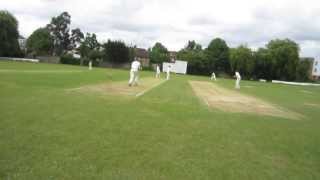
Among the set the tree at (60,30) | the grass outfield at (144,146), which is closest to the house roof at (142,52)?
the tree at (60,30)

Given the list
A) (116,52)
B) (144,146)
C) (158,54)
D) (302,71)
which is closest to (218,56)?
(302,71)

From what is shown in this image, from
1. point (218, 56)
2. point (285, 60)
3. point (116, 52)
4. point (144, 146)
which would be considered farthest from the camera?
point (218, 56)

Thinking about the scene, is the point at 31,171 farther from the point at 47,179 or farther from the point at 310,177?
the point at 310,177

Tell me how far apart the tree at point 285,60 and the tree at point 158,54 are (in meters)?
37.6

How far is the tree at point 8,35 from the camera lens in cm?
9294

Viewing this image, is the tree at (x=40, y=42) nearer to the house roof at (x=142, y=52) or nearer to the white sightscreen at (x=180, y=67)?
the house roof at (x=142, y=52)

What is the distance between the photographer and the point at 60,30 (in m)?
125

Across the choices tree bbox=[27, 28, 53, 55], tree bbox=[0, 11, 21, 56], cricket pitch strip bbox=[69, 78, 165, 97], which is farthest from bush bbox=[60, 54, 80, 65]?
cricket pitch strip bbox=[69, 78, 165, 97]

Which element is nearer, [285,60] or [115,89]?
[115,89]

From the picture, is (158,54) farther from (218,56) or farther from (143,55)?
(218,56)

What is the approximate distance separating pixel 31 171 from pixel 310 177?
155 inches

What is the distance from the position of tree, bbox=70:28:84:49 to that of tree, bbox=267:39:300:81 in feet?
186

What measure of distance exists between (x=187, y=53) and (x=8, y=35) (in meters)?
44.6

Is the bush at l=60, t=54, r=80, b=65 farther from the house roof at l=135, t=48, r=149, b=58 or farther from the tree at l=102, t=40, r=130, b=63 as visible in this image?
the house roof at l=135, t=48, r=149, b=58
